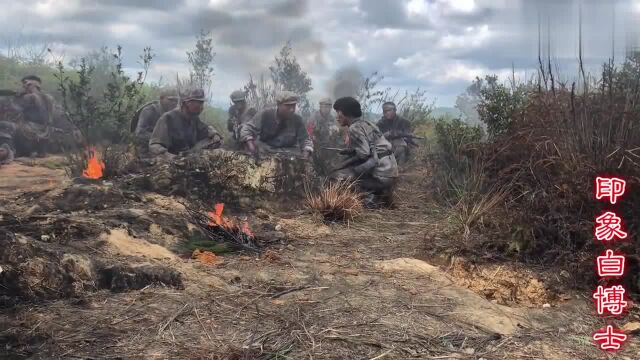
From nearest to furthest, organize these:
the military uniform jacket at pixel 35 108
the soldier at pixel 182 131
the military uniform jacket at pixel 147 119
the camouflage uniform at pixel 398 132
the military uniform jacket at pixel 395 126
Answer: the soldier at pixel 182 131, the military uniform jacket at pixel 147 119, the military uniform jacket at pixel 35 108, the camouflage uniform at pixel 398 132, the military uniform jacket at pixel 395 126

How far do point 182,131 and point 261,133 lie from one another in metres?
1.35

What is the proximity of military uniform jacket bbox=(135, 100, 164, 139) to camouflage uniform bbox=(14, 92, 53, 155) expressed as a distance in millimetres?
2796

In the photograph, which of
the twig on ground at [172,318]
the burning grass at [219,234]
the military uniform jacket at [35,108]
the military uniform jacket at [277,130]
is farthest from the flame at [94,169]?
the military uniform jacket at [35,108]

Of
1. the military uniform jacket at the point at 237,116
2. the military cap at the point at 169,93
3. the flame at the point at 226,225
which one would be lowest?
the flame at the point at 226,225

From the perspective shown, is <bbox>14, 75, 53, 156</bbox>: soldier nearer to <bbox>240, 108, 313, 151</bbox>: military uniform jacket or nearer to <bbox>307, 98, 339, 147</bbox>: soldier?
<bbox>240, 108, 313, 151</bbox>: military uniform jacket

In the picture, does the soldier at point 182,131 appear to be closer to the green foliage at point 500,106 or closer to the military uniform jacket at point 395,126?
the green foliage at point 500,106

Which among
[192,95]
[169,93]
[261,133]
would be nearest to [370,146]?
[261,133]

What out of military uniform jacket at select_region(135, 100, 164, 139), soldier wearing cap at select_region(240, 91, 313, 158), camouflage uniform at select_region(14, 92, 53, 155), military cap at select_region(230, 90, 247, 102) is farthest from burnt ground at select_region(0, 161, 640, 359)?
military cap at select_region(230, 90, 247, 102)

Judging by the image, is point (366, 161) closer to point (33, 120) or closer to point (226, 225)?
point (226, 225)

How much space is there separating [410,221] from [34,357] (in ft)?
14.6

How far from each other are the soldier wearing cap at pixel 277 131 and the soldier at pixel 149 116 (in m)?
1.55

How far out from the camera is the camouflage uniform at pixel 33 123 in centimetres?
1027

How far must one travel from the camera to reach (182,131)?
7.70 metres

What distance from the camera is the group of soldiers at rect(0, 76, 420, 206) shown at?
718 centimetres
